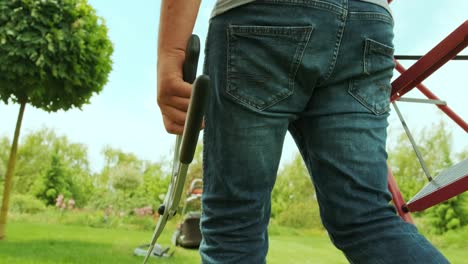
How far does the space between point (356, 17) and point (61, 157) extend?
8383mm

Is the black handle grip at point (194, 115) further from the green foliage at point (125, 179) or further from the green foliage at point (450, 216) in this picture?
the green foliage at point (125, 179)

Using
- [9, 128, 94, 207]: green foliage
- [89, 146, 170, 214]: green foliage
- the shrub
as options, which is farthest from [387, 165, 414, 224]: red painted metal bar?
[9, 128, 94, 207]: green foliage

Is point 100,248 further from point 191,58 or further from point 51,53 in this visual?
point 191,58

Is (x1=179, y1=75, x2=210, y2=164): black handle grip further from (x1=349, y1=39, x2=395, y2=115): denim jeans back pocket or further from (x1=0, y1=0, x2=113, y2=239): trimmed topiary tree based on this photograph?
(x1=0, y1=0, x2=113, y2=239): trimmed topiary tree

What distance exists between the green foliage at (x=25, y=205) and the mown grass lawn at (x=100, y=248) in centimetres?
126

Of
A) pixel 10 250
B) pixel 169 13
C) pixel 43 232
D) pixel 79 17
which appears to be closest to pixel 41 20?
pixel 79 17

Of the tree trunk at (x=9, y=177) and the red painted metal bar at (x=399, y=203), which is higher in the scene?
the red painted metal bar at (x=399, y=203)

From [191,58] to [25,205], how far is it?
666cm

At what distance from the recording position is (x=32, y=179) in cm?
794

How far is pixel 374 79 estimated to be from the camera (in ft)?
2.06

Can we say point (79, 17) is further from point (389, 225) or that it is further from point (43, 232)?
point (389, 225)

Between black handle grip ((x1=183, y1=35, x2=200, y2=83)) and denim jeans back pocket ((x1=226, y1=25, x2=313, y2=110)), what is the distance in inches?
1.5

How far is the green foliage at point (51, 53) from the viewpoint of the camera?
351 cm

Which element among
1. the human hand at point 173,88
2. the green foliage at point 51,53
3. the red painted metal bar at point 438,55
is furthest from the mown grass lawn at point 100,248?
the human hand at point 173,88
